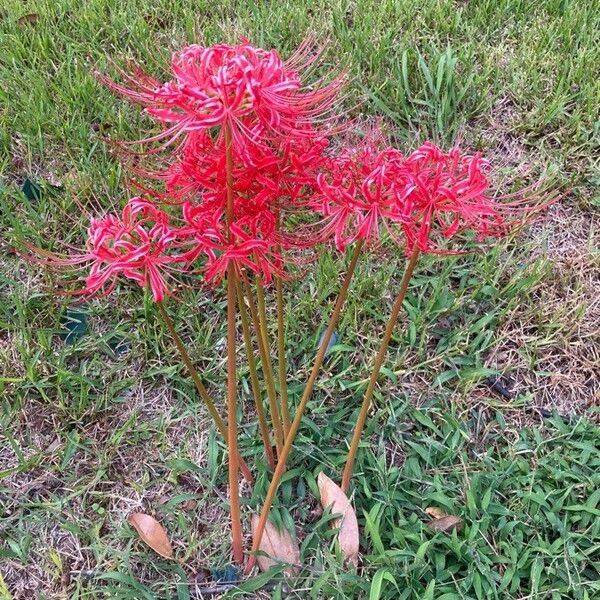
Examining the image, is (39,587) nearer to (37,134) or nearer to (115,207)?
(115,207)

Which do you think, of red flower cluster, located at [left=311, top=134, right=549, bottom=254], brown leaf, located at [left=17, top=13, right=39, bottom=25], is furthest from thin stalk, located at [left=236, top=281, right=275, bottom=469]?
brown leaf, located at [left=17, top=13, right=39, bottom=25]

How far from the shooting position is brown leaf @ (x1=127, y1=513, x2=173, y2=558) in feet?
6.42

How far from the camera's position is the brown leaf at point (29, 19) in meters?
3.12

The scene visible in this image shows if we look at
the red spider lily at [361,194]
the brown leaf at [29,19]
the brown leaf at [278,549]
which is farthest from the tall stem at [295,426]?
the brown leaf at [29,19]

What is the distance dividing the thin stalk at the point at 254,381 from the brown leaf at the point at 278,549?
0.19 m

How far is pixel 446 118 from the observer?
9.41 feet

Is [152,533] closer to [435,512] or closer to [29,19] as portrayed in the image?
[435,512]

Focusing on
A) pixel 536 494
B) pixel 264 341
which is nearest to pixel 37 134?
pixel 264 341

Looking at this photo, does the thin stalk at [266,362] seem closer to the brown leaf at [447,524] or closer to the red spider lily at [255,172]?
the red spider lily at [255,172]

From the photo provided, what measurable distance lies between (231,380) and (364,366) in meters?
0.85

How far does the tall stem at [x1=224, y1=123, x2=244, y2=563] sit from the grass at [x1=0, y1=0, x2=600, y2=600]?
0.14m

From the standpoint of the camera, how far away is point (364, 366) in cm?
236

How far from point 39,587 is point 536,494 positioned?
56.5 inches

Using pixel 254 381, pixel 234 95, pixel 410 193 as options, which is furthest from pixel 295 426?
pixel 234 95
